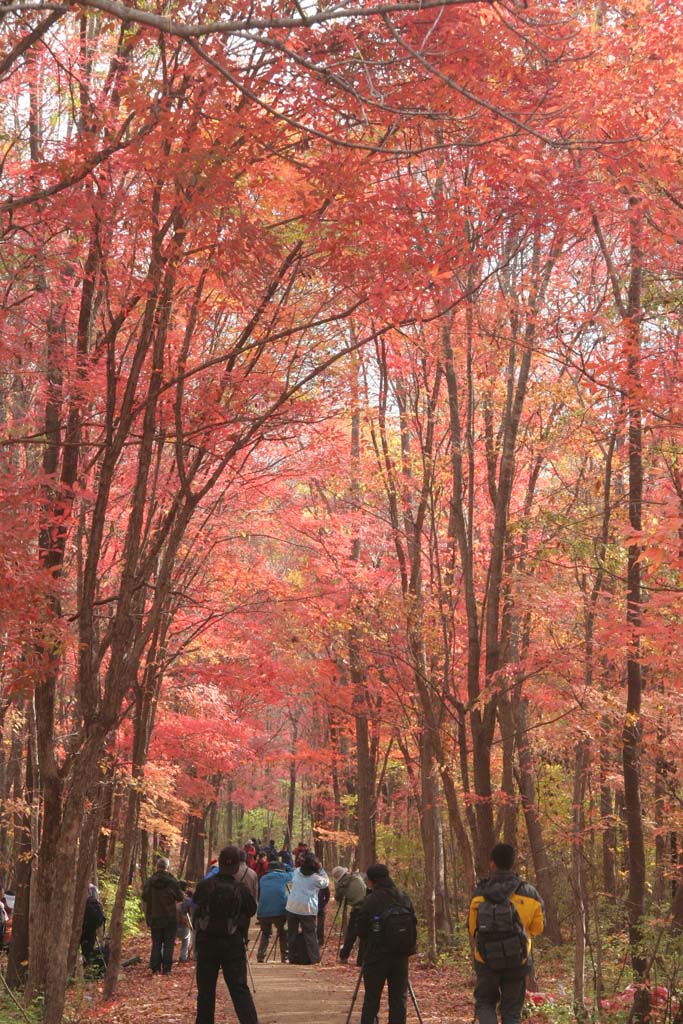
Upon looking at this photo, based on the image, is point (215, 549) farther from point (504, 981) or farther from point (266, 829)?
point (266, 829)

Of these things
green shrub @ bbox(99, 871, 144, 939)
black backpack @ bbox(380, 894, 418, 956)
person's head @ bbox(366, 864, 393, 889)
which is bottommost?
green shrub @ bbox(99, 871, 144, 939)

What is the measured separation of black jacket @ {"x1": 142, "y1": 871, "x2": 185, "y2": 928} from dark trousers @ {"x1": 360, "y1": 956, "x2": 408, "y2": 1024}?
701 cm

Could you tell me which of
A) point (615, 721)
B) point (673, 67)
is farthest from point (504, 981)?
point (673, 67)

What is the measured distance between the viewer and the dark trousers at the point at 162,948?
1444cm

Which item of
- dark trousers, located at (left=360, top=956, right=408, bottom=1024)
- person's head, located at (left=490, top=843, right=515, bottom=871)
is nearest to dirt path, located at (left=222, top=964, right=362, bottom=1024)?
dark trousers, located at (left=360, top=956, right=408, bottom=1024)

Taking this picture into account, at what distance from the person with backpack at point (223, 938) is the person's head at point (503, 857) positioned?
2.04 m

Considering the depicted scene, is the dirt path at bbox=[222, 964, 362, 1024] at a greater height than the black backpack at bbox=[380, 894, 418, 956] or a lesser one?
lesser

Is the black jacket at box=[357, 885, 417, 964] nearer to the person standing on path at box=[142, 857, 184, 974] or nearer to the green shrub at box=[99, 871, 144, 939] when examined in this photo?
the person standing on path at box=[142, 857, 184, 974]

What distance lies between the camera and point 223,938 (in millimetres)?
7402

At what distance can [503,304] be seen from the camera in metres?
11.7

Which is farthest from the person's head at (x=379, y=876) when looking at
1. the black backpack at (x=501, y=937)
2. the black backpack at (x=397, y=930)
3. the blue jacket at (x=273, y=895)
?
the blue jacket at (x=273, y=895)

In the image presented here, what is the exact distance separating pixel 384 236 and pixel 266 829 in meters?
57.4

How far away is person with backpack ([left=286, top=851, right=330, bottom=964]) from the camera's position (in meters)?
13.2

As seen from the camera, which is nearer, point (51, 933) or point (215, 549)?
point (51, 933)
